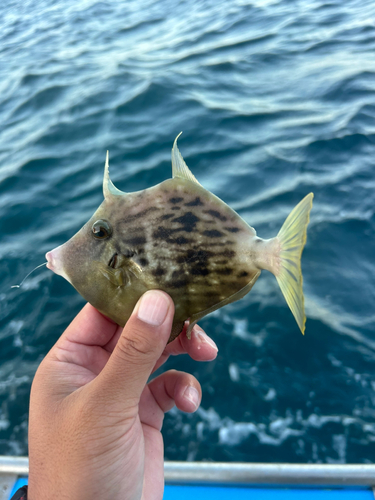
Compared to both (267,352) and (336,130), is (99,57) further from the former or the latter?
(267,352)

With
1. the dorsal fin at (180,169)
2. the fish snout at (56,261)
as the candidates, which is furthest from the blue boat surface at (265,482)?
the dorsal fin at (180,169)

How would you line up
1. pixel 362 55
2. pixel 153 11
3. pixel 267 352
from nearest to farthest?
pixel 267 352 < pixel 362 55 < pixel 153 11

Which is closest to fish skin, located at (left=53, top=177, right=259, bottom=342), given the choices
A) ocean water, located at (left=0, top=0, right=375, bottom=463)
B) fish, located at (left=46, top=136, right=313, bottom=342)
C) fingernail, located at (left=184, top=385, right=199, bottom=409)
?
fish, located at (left=46, top=136, right=313, bottom=342)

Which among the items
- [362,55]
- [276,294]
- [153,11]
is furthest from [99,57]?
[276,294]

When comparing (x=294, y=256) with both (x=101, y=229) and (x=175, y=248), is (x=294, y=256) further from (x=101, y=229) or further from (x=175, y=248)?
(x=101, y=229)

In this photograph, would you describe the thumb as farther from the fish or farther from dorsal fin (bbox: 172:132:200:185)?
dorsal fin (bbox: 172:132:200:185)

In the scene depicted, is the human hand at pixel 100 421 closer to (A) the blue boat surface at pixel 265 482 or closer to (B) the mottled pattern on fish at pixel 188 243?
(B) the mottled pattern on fish at pixel 188 243

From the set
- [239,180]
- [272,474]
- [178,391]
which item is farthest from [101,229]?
[239,180]
